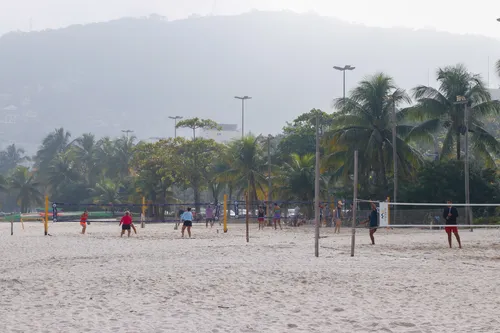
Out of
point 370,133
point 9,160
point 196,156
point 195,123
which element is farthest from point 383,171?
point 9,160

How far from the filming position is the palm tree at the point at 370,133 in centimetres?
4891

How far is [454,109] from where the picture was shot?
154 ft

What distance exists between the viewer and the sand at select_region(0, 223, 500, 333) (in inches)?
377

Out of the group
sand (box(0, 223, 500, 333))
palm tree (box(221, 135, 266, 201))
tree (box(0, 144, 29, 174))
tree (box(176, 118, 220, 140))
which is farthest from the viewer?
tree (box(0, 144, 29, 174))

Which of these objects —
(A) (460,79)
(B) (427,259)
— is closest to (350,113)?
(A) (460,79)

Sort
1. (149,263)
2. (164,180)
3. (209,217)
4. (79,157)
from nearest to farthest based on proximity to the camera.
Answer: (149,263)
(209,217)
(164,180)
(79,157)

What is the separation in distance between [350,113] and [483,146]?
883cm

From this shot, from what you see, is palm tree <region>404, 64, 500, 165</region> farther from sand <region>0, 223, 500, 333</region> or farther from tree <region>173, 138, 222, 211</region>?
sand <region>0, 223, 500, 333</region>

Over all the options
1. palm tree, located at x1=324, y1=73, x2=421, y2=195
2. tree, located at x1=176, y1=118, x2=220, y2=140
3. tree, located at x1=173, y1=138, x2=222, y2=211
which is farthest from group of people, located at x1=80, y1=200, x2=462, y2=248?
tree, located at x1=176, y1=118, x2=220, y2=140

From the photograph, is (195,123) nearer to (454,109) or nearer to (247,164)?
(247,164)

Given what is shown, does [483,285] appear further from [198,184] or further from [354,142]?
[198,184]

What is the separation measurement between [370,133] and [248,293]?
37986 mm

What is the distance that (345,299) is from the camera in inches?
458

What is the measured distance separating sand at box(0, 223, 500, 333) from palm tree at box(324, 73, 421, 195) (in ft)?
95.4
